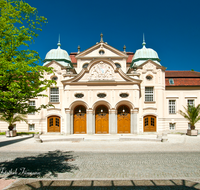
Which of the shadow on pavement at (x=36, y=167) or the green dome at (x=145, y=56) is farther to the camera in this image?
the green dome at (x=145, y=56)

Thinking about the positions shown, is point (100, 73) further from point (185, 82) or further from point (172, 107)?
point (185, 82)

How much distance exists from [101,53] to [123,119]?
1032cm

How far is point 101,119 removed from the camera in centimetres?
2448

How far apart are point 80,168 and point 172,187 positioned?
14.6 ft

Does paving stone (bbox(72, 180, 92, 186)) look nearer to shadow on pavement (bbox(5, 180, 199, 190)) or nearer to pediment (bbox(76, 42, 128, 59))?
shadow on pavement (bbox(5, 180, 199, 190))

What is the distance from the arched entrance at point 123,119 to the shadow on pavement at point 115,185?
17.2 m

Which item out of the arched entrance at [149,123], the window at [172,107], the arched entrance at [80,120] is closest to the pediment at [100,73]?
the arched entrance at [80,120]

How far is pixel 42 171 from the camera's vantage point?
8578mm

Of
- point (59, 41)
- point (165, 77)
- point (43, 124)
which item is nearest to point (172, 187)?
point (43, 124)

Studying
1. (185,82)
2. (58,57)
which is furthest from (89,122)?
(185,82)

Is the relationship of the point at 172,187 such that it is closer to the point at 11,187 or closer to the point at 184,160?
the point at 184,160

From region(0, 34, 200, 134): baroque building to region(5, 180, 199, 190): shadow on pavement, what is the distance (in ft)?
54.0

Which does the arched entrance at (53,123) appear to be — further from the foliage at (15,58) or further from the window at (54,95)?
the foliage at (15,58)

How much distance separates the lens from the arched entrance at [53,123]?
2517 centimetres
